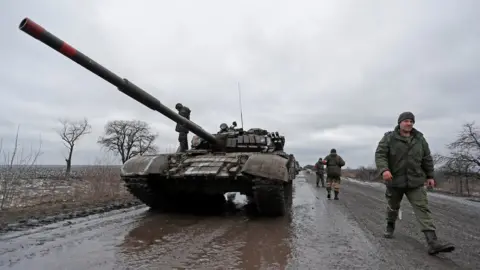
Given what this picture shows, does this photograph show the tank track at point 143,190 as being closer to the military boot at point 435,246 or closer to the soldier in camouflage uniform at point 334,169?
the military boot at point 435,246

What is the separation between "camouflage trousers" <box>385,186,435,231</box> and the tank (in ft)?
6.31

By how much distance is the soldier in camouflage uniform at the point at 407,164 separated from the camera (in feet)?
15.8

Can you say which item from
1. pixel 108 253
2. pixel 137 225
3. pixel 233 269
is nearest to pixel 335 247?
pixel 233 269

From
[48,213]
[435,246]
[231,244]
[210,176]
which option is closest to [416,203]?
[435,246]

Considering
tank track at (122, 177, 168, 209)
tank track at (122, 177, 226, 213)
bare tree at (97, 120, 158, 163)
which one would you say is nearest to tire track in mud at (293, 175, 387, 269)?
tank track at (122, 177, 226, 213)

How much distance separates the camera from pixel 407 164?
16.0 ft

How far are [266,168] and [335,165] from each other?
5400mm

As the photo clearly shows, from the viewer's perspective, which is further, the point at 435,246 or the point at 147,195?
the point at 147,195

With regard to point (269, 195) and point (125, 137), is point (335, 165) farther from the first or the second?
point (125, 137)

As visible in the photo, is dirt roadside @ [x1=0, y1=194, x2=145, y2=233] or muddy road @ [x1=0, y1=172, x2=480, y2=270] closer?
muddy road @ [x1=0, y1=172, x2=480, y2=270]

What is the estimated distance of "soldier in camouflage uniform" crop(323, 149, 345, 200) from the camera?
11.4 m

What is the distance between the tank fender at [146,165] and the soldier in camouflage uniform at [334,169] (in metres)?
5.59

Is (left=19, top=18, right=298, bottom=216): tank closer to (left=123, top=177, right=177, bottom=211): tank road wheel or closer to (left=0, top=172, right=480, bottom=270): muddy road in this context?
(left=123, top=177, right=177, bottom=211): tank road wheel

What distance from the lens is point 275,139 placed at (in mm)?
10742
